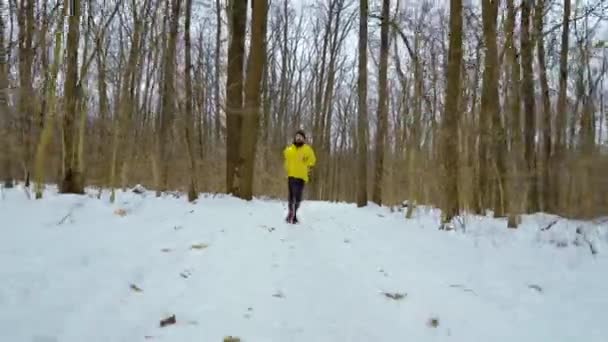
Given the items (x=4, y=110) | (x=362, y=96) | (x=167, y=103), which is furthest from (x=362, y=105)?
(x=4, y=110)

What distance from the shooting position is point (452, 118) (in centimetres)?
950

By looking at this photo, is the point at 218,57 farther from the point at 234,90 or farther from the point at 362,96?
the point at 234,90

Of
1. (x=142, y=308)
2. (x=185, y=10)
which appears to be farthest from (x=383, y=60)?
(x=142, y=308)

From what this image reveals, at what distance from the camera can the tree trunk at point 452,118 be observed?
9.38 m

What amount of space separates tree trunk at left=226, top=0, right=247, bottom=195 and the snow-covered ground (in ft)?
20.8

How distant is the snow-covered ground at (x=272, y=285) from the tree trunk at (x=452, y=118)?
2999 millimetres

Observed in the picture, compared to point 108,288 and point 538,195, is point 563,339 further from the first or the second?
point 538,195

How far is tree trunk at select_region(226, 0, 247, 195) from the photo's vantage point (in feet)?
40.9

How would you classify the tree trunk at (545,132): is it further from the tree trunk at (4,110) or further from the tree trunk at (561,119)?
the tree trunk at (4,110)

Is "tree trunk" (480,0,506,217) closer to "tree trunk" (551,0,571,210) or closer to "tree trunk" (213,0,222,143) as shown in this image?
"tree trunk" (551,0,571,210)

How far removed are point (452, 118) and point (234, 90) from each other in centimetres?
625

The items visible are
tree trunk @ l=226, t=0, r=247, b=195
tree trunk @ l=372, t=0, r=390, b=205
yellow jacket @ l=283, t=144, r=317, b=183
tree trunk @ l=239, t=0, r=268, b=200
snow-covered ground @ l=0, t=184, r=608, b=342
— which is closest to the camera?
snow-covered ground @ l=0, t=184, r=608, b=342

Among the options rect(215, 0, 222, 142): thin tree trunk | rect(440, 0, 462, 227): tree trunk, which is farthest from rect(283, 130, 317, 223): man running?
rect(215, 0, 222, 142): thin tree trunk

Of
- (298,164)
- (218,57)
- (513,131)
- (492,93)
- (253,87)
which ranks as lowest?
(298,164)
